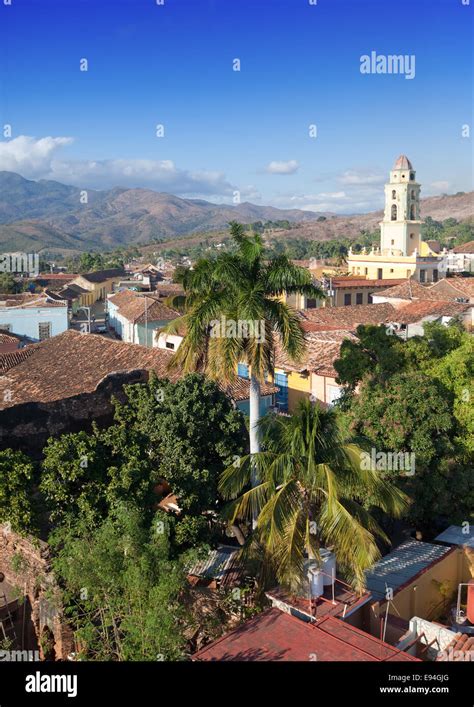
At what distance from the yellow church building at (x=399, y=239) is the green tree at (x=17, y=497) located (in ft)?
177

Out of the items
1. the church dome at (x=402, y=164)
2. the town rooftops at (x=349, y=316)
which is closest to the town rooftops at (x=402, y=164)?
the church dome at (x=402, y=164)

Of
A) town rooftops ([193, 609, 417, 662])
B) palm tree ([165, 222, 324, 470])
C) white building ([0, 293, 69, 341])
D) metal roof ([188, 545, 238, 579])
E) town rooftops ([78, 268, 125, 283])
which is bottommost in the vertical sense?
metal roof ([188, 545, 238, 579])

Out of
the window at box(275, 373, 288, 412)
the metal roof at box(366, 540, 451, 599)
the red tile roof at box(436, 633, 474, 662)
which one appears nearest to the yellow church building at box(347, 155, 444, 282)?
the window at box(275, 373, 288, 412)

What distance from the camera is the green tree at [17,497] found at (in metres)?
11.2

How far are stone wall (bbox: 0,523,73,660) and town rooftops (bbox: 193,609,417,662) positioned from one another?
3.44 metres

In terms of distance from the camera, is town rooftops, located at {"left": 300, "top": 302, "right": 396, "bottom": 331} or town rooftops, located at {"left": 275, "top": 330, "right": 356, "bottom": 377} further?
town rooftops, located at {"left": 300, "top": 302, "right": 396, "bottom": 331}

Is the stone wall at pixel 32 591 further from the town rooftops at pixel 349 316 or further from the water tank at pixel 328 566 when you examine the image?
the town rooftops at pixel 349 316

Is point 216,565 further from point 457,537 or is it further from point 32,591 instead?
point 457,537

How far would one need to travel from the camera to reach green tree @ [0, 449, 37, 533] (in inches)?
440

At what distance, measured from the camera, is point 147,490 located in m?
11.6

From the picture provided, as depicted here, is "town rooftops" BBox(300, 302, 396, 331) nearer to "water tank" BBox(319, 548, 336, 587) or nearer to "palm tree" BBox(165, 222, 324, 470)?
"palm tree" BBox(165, 222, 324, 470)

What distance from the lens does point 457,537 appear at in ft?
46.2

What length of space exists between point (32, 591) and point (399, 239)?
60.4 meters
